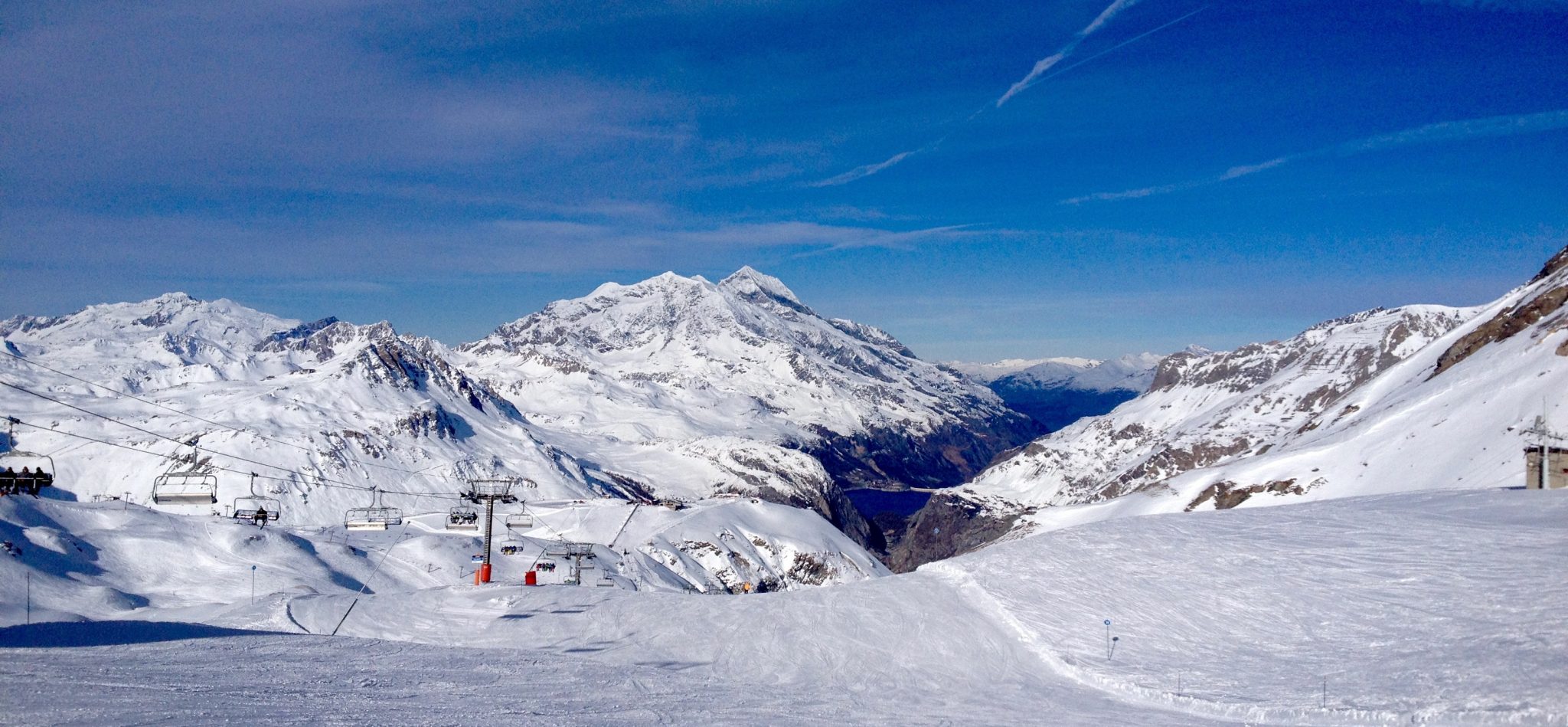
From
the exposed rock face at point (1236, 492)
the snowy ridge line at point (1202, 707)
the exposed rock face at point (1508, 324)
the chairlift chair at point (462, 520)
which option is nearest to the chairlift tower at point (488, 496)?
the chairlift chair at point (462, 520)

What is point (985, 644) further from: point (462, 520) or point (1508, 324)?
point (1508, 324)

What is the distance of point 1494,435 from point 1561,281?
6537cm

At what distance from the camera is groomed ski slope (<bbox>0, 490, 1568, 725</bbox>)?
2369 centimetres

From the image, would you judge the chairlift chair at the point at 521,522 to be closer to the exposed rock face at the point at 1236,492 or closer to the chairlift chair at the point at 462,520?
the chairlift chair at the point at 462,520

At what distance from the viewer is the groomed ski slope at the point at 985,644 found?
23688mm

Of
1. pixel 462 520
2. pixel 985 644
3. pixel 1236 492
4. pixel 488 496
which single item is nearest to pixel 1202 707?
pixel 985 644

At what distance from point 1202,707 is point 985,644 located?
9.07m

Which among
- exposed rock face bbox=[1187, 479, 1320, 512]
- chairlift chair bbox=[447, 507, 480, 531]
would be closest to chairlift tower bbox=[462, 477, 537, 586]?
chairlift chair bbox=[447, 507, 480, 531]

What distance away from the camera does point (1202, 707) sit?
2734cm

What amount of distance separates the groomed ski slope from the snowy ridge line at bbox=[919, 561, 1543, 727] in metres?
0.09

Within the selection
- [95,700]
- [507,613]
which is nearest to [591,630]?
[507,613]

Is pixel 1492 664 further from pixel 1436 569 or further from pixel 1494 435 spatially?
pixel 1494 435

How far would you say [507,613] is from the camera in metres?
42.5

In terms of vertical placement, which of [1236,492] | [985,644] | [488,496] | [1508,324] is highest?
[1508,324]
